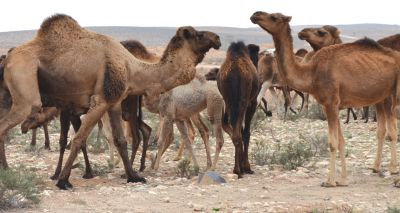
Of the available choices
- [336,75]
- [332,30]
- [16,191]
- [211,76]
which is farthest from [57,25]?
[211,76]

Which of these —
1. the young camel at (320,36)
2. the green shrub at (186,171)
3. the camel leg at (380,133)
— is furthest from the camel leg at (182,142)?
the camel leg at (380,133)

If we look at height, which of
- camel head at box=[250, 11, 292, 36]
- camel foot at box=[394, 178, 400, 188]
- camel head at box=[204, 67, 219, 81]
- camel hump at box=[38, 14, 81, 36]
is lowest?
camel foot at box=[394, 178, 400, 188]

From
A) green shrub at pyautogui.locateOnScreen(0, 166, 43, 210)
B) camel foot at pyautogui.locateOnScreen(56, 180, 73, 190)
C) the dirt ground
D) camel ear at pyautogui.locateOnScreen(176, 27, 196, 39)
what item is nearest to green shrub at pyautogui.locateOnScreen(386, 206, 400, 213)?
the dirt ground

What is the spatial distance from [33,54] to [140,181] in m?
2.32

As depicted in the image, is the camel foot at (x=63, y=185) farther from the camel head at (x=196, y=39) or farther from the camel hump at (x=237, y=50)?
the camel hump at (x=237, y=50)

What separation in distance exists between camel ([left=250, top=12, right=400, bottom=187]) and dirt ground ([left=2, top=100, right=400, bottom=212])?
2.32ft

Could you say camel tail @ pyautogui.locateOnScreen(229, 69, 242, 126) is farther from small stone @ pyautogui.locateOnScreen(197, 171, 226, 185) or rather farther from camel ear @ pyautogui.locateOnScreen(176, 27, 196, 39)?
small stone @ pyautogui.locateOnScreen(197, 171, 226, 185)

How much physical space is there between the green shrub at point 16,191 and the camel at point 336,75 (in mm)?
3376

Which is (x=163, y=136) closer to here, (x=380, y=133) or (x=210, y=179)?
(x=210, y=179)

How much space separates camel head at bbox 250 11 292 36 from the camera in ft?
31.7

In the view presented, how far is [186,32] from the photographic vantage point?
10.7 meters

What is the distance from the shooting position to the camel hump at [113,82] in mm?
10008

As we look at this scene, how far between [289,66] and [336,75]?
61cm

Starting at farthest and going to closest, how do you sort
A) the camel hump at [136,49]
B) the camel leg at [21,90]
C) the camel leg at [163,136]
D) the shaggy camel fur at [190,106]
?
the camel hump at [136,49] → the camel leg at [163,136] → the shaggy camel fur at [190,106] → the camel leg at [21,90]
